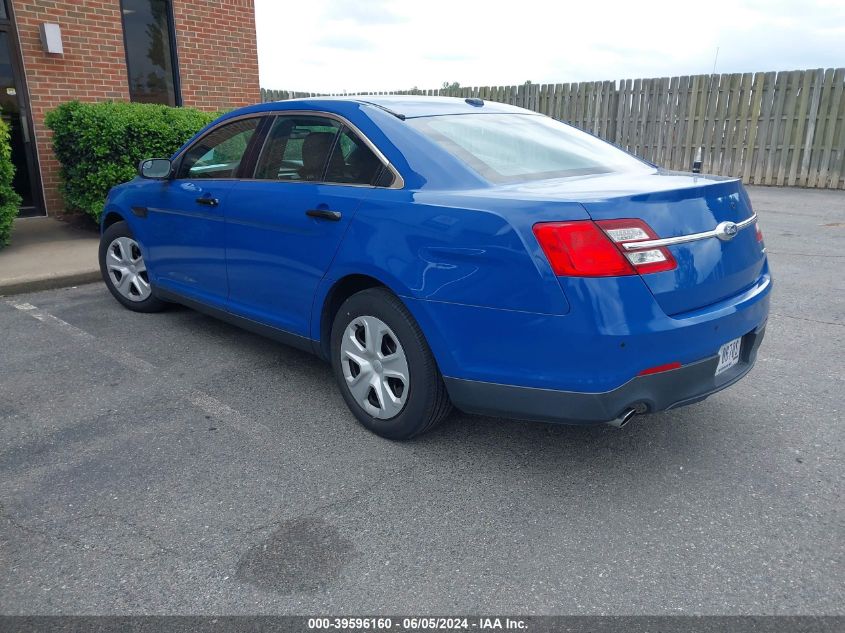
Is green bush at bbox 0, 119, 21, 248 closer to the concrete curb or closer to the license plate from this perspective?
the concrete curb

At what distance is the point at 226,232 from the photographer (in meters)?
4.17

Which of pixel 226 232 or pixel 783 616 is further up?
pixel 226 232

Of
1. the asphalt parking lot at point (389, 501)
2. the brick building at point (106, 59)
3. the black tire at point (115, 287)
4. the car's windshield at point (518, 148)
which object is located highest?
the brick building at point (106, 59)

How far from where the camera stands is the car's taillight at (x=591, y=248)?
2.57 metres

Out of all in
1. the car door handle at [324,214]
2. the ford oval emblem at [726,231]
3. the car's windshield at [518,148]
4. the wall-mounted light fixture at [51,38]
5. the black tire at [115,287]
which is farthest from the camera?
the wall-mounted light fixture at [51,38]

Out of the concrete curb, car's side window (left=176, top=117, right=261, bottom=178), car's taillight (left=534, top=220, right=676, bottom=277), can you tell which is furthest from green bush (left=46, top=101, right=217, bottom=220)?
car's taillight (left=534, top=220, right=676, bottom=277)

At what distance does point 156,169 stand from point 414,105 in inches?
79.5

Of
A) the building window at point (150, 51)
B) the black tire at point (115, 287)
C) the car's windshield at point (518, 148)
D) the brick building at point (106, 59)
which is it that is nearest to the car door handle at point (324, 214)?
the car's windshield at point (518, 148)

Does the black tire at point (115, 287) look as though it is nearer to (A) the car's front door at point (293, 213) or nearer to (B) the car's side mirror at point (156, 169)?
(B) the car's side mirror at point (156, 169)

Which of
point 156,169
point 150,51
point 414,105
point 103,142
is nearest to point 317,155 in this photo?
point 414,105

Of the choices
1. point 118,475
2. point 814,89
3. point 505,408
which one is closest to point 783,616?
point 505,408

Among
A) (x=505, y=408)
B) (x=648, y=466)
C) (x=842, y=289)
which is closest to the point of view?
(x=505, y=408)

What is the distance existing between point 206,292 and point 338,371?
1.42 m

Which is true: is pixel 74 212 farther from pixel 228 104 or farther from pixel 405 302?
pixel 405 302
